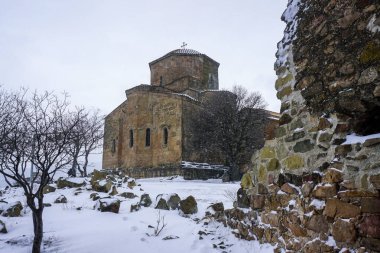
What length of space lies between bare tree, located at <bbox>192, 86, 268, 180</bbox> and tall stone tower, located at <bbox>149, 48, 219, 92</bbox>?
3.82 meters

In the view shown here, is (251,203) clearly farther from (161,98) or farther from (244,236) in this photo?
(161,98)

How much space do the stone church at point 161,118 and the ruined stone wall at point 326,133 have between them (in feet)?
54.4

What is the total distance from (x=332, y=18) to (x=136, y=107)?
20368 mm

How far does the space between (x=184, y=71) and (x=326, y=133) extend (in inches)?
867

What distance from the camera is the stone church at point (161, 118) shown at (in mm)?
20859

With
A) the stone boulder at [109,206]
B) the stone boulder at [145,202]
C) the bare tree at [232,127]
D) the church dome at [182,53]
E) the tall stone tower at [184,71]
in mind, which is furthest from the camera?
the church dome at [182,53]

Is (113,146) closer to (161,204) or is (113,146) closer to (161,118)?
(161,118)

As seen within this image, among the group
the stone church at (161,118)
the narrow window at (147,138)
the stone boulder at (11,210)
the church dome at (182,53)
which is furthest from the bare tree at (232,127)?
the stone boulder at (11,210)

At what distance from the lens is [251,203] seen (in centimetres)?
427

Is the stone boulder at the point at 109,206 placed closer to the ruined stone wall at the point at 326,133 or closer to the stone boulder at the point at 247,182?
the stone boulder at the point at 247,182

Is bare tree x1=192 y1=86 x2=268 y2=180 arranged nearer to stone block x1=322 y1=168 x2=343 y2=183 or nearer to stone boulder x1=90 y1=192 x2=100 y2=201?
stone boulder x1=90 y1=192 x2=100 y2=201

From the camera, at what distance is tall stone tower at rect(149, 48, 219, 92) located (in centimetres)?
2425

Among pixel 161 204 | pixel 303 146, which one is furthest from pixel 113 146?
pixel 303 146

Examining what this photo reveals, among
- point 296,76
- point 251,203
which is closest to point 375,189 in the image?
point 296,76
